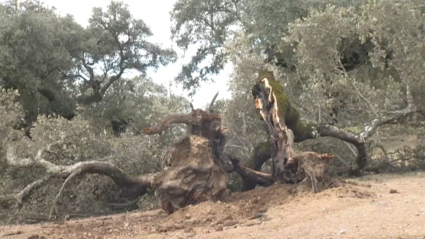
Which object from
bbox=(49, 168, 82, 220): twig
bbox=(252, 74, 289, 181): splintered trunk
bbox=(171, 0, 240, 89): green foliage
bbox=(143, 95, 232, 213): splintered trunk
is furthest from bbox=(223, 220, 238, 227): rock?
bbox=(171, 0, 240, 89): green foliage

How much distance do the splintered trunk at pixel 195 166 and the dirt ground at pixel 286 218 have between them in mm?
366

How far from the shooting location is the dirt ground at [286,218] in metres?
5.51

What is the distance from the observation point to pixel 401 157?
449 inches

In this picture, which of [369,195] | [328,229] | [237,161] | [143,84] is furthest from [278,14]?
[328,229]

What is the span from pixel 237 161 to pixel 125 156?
268 centimetres

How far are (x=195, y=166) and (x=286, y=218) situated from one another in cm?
226

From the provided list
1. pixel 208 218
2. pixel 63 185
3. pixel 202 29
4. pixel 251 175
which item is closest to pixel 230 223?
pixel 208 218

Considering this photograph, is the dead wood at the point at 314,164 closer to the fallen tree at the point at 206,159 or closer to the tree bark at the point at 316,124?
the fallen tree at the point at 206,159

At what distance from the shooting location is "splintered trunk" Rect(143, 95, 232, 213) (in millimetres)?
8250

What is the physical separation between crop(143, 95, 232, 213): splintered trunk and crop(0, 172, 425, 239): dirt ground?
1.20ft

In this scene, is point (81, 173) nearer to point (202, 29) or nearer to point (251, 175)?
point (251, 175)

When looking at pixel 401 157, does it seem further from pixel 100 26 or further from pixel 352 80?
pixel 100 26

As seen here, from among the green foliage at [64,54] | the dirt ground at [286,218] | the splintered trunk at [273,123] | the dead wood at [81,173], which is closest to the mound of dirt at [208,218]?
the dirt ground at [286,218]

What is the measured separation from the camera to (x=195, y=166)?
8406mm
